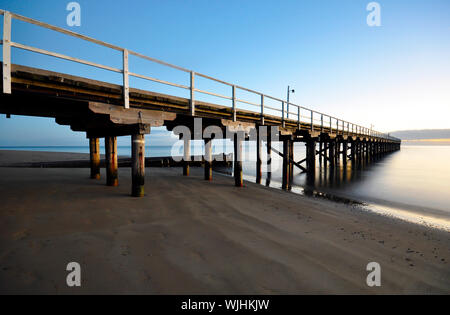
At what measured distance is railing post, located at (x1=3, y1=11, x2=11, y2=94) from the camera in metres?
3.62

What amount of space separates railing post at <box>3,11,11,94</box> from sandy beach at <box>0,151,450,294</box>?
7.81 ft

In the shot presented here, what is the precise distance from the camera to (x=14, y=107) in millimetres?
5449

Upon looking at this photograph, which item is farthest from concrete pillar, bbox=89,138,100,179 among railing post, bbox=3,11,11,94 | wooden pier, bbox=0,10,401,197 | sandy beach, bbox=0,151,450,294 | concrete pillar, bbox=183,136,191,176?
railing post, bbox=3,11,11,94

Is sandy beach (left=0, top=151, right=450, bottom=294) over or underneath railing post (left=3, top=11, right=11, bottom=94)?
underneath

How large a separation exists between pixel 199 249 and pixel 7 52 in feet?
15.0

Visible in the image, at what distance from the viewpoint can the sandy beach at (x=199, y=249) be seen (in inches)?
97.2

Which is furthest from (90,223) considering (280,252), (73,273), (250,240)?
(280,252)

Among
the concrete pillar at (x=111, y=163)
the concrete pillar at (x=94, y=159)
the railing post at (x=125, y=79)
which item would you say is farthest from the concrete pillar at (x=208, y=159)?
the railing post at (x=125, y=79)

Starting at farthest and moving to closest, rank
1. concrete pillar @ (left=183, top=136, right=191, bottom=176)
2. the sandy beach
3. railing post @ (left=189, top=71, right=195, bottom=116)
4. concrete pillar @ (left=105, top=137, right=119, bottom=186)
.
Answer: concrete pillar @ (left=183, top=136, right=191, bottom=176), concrete pillar @ (left=105, top=137, right=119, bottom=186), railing post @ (left=189, top=71, right=195, bottom=116), the sandy beach

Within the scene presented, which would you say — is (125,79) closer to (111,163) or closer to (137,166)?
(137,166)

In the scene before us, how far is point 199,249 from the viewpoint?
323 cm

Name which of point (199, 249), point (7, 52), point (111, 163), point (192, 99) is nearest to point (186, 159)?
point (111, 163)

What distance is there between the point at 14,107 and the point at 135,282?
591 centimetres

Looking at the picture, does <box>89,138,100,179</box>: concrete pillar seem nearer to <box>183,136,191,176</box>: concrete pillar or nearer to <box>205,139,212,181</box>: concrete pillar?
<box>183,136,191,176</box>: concrete pillar
